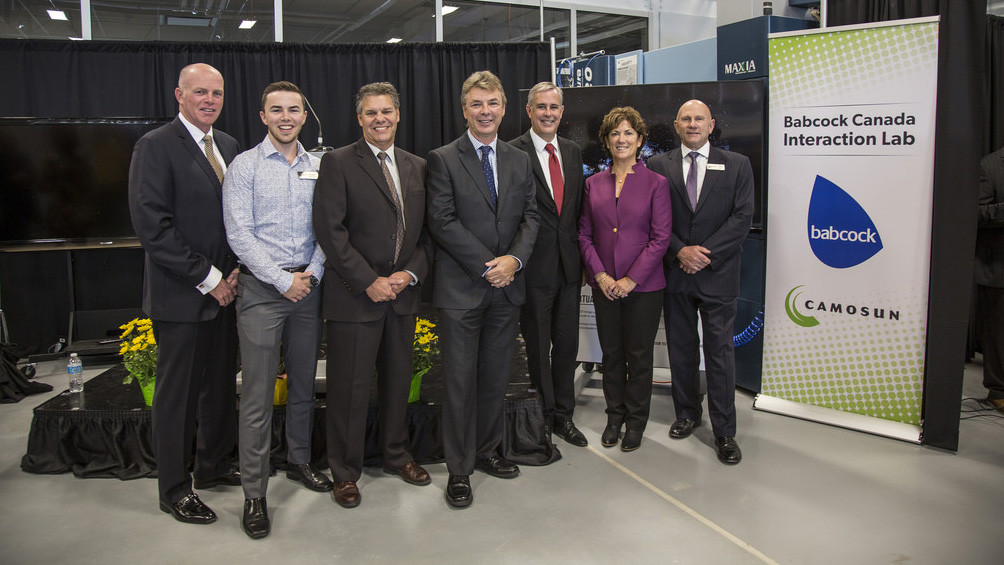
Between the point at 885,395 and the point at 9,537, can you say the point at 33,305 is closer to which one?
the point at 9,537

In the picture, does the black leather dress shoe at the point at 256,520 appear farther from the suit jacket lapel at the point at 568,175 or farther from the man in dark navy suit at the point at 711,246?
the man in dark navy suit at the point at 711,246

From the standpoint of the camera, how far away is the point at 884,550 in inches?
108

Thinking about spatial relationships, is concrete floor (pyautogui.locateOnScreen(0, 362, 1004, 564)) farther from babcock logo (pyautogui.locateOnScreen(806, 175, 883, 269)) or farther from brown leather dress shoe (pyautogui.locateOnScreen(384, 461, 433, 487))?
babcock logo (pyautogui.locateOnScreen(806, 175, 883, 269))

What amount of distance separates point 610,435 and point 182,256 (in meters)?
2.25

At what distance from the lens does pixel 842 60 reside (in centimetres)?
391

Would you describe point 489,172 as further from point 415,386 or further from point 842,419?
point 842,419

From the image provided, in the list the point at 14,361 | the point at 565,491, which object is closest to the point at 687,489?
the point at 565,491

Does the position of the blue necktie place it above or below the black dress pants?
above

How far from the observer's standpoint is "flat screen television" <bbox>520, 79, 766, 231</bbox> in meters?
4.36

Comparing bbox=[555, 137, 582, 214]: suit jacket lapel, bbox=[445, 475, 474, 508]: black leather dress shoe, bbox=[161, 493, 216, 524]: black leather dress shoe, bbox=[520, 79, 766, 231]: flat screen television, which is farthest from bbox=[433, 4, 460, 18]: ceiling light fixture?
bbox=[161, 493, 216, 524]: black leather dress shoe

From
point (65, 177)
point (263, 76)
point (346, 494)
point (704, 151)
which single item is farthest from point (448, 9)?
point (346, 494)

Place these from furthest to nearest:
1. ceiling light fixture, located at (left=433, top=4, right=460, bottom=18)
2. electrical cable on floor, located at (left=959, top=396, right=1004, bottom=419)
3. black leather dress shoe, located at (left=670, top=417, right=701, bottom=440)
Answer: ceiling light fixture, located at (left=433, top=4, right=460, bottom=18)
electrical cable on floor, located at (left=959, top=396, right=1004, bottom=419)
black leather dress shoe, located at (left=670, top=417, right=701, bottom=440)

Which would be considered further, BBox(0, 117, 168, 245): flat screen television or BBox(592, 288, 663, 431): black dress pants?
BBox(0, 117, 168, 245): flat screen television

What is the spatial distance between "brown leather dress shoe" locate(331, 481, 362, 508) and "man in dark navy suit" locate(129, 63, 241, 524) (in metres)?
0.51
